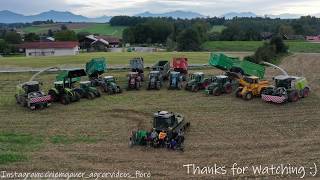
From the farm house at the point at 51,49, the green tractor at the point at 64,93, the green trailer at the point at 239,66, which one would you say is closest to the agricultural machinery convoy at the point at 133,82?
the green tractor at the point at 64,93

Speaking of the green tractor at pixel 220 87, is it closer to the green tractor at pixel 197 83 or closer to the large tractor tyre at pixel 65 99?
the green tractor at pixel 197 83

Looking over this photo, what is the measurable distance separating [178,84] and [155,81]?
5.09 feet

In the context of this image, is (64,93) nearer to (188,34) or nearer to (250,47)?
(250,47)

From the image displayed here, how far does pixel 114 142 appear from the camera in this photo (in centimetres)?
1942

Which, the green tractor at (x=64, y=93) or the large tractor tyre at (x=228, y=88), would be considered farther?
the large tractor tyre at (x=228, y=88)

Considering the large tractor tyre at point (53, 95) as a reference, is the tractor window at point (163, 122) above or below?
above

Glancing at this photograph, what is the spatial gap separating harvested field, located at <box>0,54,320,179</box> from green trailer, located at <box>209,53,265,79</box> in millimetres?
3076

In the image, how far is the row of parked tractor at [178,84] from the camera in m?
26.0

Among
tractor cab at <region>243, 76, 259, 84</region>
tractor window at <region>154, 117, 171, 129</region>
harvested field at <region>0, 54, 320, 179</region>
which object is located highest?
tractor cab at <region>243, 76, 259, 84</region>

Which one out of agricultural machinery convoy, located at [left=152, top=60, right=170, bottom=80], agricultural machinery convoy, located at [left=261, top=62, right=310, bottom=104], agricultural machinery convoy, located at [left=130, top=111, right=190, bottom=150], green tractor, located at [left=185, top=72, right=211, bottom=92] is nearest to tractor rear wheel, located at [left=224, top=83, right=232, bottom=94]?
green tractor, located at [left=185, top=72, right=211, bottom=92]

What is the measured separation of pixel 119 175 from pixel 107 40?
3086 inches

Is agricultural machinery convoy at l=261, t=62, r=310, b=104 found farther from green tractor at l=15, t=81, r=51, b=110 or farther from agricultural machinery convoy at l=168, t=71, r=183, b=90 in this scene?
green tractor at l=15, t=81, r=51, b=110

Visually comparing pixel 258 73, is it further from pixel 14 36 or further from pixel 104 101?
pixel 14 36

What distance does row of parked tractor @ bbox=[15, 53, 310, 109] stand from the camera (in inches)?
1023
